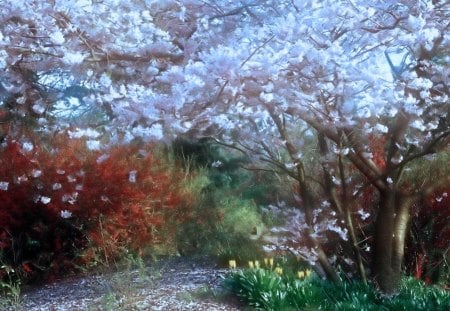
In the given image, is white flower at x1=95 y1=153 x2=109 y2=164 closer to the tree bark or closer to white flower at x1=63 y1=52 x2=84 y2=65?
white flower at x1=63 y1=52 x2=84 y2=65

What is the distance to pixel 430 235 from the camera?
345 inches

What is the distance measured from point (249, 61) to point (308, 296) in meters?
2.39

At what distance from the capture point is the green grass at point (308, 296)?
5.38 metres

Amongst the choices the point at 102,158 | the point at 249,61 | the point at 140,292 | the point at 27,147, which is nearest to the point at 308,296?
the point at 140,292

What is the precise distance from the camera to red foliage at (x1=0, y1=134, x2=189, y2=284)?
739cm

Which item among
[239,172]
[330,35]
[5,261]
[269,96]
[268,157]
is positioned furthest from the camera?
[239,172]

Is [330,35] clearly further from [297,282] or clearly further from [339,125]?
[297,282]

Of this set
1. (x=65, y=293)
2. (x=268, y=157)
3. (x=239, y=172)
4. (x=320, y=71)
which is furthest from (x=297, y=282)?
(x=239, y=172)

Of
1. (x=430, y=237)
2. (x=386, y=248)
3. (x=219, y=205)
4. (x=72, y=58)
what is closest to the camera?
(x=72, y=58)

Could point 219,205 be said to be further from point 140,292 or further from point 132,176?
point 140,292

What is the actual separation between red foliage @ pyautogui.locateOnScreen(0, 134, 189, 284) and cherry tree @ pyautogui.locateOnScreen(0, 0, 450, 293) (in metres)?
1.27

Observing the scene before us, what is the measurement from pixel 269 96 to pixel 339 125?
1.21 metres

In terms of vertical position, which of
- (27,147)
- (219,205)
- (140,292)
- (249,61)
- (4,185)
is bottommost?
(140,292)

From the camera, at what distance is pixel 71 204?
7352 mm
